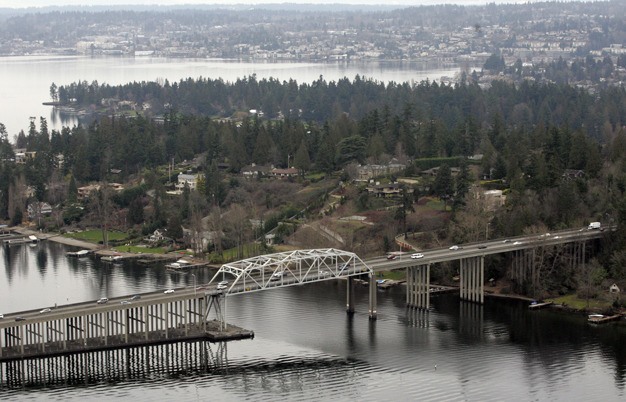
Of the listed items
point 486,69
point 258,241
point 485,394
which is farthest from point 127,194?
point 486,69

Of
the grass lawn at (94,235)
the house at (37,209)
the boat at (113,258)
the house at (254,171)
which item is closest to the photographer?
the boat at (113,258)

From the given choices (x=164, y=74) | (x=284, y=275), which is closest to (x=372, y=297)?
(x=284, y=275)

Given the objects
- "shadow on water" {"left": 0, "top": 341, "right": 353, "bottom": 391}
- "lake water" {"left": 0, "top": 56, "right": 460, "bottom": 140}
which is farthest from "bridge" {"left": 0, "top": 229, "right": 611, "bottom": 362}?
"lake water" {"left": 0, "top": 56, "right": 460, "bottom": 140}

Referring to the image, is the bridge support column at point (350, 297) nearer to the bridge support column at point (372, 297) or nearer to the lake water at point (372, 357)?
the lake water at point (372, 357)

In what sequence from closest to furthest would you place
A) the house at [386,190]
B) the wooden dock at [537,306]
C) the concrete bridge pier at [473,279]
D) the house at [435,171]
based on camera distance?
the wooden dock at [537,306] → the concrete bridge pier at [473,279] → the house at [386,190] → the house at [435,171]

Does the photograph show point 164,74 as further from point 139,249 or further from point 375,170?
point 139,249

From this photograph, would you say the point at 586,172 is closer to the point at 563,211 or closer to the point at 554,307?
the point at 563,211

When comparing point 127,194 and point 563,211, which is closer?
point 563,211

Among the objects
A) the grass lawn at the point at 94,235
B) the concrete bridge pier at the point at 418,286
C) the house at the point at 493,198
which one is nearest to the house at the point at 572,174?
the house at the point at 493,198
